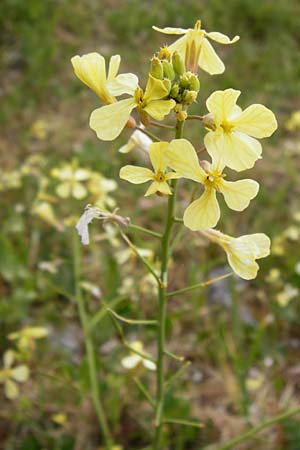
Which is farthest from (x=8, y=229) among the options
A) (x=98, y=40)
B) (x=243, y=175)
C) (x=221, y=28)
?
(x=221, y=28)

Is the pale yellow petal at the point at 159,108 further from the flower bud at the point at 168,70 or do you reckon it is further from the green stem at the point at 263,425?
the green stem at the point at 263,425

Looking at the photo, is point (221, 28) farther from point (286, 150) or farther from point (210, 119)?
point (210, 119)

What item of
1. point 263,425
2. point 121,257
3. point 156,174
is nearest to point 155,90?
point 156,174

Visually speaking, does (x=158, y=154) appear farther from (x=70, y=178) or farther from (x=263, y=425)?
(x=70, y=178)

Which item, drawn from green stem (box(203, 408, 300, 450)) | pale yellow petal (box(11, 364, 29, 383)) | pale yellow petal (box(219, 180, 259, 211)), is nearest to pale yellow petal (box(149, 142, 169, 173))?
pale yellow petal (box(219, 180, 259, 211))

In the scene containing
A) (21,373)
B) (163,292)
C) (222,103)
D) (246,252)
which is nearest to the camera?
(222,103)
